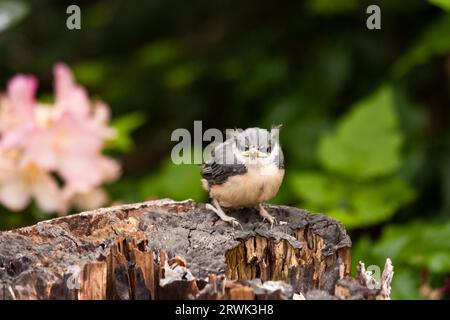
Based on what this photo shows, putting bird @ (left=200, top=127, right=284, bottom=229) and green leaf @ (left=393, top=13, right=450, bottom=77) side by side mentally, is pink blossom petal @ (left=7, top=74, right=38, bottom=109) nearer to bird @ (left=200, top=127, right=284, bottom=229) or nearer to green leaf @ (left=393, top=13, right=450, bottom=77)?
bird @ (left=200, top=127, right=284, bottom=229)

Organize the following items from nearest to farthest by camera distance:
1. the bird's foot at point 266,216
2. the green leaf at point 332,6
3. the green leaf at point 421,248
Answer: the bird's foot at point 266,216, the green leaf at point 421,248, the green leaf at point 332,6

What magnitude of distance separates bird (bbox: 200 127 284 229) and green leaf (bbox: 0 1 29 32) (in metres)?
1.65

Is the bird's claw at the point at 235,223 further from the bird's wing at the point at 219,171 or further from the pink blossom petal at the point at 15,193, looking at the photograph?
the pink blossom petal at the point at 15,193

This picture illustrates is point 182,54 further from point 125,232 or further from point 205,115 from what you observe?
point 125,232

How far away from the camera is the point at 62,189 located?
329 cm

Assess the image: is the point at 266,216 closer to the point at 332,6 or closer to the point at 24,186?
the point at 24,186

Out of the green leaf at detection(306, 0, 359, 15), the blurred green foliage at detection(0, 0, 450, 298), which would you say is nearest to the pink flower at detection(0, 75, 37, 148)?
the blurred green foliage at detection(0, 0, 450, 298)

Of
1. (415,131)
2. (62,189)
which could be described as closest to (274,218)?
(62,189)

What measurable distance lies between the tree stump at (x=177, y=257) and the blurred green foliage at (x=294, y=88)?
0.77 metres

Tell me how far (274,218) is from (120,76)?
2602 mm

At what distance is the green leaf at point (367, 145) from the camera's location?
318 centimetres

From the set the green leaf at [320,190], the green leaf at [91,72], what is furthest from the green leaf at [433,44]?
the green leaf at [91,72]

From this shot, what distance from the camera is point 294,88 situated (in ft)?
14.1

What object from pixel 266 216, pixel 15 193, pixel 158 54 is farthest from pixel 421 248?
pixel 158 54
